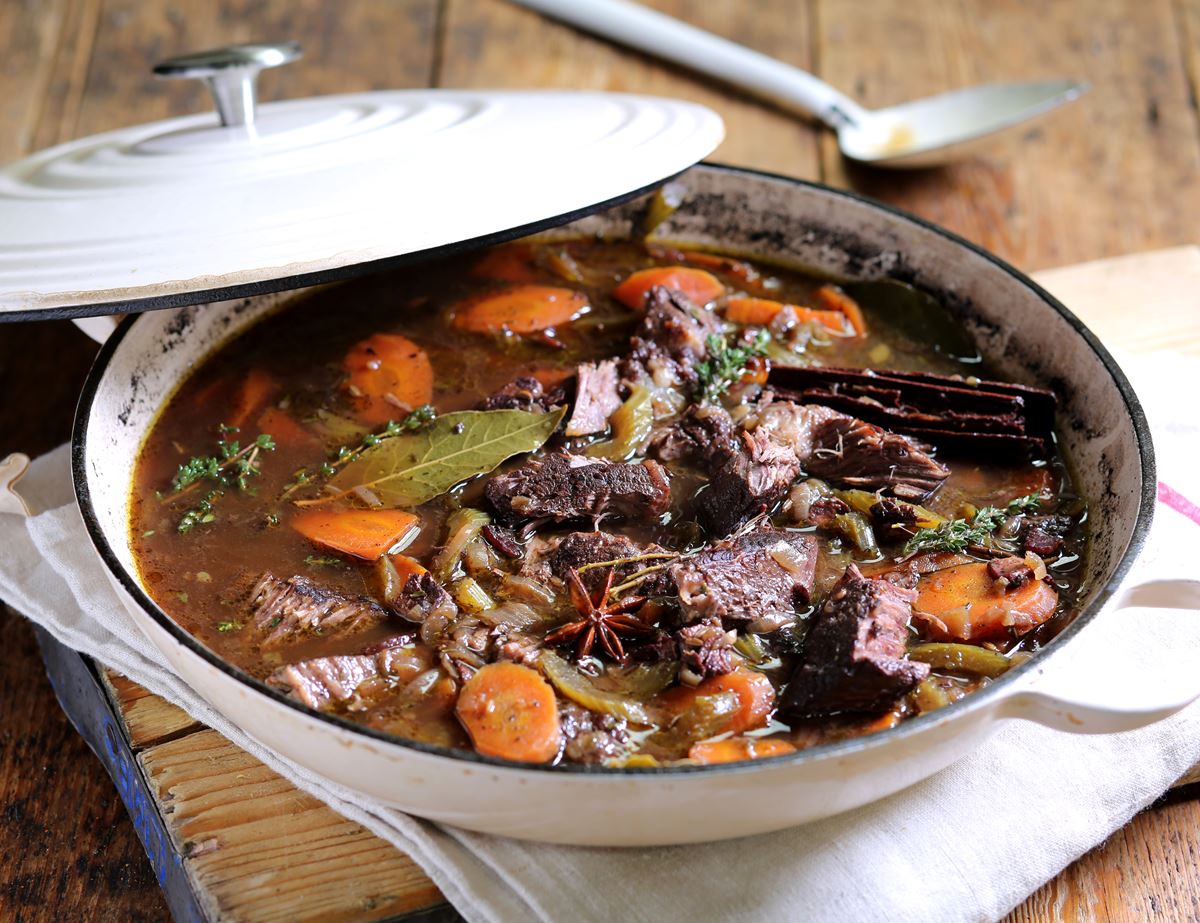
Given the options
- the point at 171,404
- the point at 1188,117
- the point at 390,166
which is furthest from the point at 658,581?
the point at 1188,117

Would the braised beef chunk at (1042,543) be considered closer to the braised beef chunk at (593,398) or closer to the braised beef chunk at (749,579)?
the braised beef chunk at (749,579)

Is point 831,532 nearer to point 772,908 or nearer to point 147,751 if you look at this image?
point 772,908

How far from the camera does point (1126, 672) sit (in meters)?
2.60

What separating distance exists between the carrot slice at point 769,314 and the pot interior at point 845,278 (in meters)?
0.25

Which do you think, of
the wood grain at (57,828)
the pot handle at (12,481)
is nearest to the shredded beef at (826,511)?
the wood grain at (57,828)

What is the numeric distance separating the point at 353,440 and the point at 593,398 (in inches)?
23.2

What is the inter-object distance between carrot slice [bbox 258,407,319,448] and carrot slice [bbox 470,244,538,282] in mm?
795

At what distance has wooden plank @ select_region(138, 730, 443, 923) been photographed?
2238mm

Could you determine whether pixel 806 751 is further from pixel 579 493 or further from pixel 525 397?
pixel 525 397

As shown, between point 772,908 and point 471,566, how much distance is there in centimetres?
92

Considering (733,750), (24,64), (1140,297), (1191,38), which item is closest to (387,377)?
(733,750)

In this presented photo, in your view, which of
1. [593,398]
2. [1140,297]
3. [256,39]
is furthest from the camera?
[256,39]

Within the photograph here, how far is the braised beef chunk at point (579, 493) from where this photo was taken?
2684mm

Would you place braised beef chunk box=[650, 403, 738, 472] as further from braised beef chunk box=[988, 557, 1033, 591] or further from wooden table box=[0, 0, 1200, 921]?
wooden table box=[0, 0, 1200, 921]
